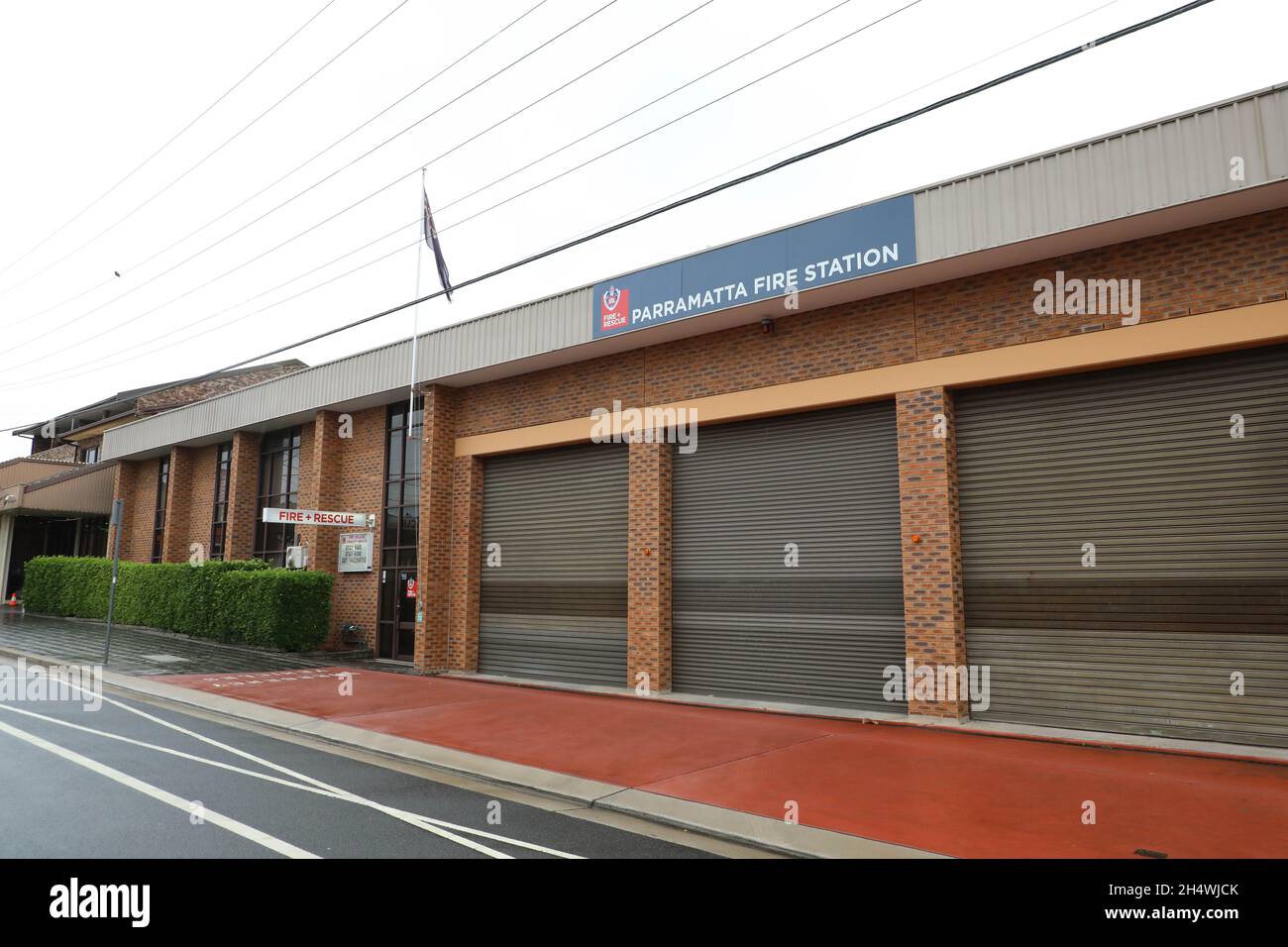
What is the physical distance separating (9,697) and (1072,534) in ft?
50.8

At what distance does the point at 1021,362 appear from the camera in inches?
402

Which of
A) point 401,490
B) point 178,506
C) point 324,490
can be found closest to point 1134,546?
point 401,490

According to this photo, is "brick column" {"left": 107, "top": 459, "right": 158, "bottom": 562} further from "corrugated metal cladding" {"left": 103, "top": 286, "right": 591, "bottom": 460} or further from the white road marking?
the white road marking

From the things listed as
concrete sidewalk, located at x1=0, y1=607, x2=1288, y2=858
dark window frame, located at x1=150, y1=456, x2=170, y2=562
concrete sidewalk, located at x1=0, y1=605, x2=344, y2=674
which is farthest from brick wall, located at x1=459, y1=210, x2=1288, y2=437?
dark window frame, located at x1=150, y1=456, x2=170, y2=562

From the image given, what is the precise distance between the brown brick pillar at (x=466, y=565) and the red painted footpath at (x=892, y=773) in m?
4.01

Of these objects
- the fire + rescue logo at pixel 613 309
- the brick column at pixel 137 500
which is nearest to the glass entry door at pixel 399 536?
the fire + rescue logo at pixel 613 309

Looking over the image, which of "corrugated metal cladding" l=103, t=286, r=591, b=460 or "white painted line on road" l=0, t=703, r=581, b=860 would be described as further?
"corrugated metal cladding" l=103, t=286, r=591, b=460

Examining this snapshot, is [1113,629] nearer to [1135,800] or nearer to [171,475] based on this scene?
[1135,800]

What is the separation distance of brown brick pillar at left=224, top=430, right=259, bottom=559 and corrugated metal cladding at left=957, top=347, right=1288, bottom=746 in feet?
69.1

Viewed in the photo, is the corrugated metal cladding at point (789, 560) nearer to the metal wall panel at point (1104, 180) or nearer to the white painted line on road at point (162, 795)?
the metal wall panel at point (1104, 180)

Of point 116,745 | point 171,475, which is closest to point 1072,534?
point 116,745

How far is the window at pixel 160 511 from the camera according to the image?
2883 centimetres

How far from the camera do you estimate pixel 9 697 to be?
11883mm

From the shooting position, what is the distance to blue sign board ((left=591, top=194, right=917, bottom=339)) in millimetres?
10711
